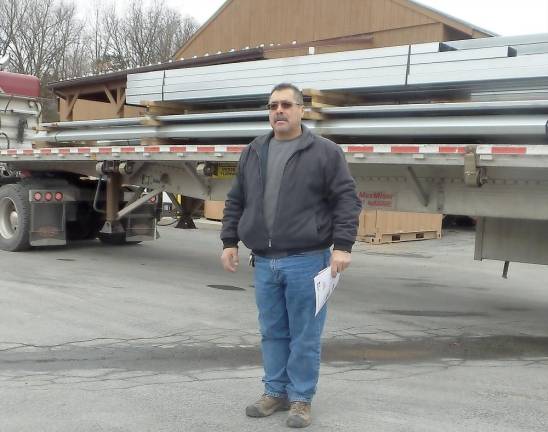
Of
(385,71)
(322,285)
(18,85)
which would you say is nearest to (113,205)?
(18,85)

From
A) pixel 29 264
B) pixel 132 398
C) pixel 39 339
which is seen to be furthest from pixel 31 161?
pixel 132 398

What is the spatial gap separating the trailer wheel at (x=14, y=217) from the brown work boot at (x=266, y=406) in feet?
25.2

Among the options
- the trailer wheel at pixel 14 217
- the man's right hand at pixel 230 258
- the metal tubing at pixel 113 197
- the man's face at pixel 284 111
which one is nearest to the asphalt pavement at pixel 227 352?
the trailer wheel at pixel 14 217

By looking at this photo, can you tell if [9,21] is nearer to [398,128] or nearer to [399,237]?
[399,237]

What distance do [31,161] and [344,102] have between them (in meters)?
6.13

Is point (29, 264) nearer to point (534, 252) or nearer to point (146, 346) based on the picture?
point (146, 346)

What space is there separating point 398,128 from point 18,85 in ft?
29.6

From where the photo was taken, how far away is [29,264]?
9.48 m

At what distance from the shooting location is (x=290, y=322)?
3854mm

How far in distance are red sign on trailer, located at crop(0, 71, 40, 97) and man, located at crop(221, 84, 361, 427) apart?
10070mm

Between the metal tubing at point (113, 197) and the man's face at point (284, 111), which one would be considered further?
the metal tubing at point (113, 197)

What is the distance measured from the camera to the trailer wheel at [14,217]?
1055 centimetres

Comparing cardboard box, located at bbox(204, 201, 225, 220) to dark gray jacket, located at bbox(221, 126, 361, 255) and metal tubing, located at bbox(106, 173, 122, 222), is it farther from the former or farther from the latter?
dark gray jacket, located at bbox(221, 126, 361, 255)

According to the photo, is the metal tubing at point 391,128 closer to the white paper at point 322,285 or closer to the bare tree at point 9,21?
the white paper at point 322,285
